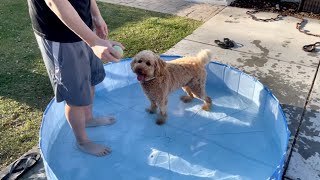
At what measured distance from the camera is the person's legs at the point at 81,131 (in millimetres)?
2748

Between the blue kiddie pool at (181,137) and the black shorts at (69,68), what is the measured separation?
16.8 inches

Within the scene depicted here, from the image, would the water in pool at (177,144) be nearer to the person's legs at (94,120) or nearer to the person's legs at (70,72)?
the person's legs at (94,120)

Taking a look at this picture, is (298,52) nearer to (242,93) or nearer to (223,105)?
(242,93)

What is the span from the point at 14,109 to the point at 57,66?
4.37ft

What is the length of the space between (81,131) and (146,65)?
0.78 metres

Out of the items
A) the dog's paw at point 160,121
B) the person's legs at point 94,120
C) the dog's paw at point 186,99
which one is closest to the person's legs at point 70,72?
the person's legs at point 94,120

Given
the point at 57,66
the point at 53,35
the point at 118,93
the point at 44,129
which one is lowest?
the point at 118,93

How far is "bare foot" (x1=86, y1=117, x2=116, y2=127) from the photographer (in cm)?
338

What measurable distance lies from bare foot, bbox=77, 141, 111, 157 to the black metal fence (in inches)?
187

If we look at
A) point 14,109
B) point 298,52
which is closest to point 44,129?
point 14,109

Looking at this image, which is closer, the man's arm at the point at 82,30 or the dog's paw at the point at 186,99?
the man's arm at the point at 82,30

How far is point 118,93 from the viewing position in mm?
4020

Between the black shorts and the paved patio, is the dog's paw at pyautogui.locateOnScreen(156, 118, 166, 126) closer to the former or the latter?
the black shorts

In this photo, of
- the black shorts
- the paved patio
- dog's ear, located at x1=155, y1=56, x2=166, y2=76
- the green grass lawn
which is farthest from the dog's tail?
the green grass lawn
